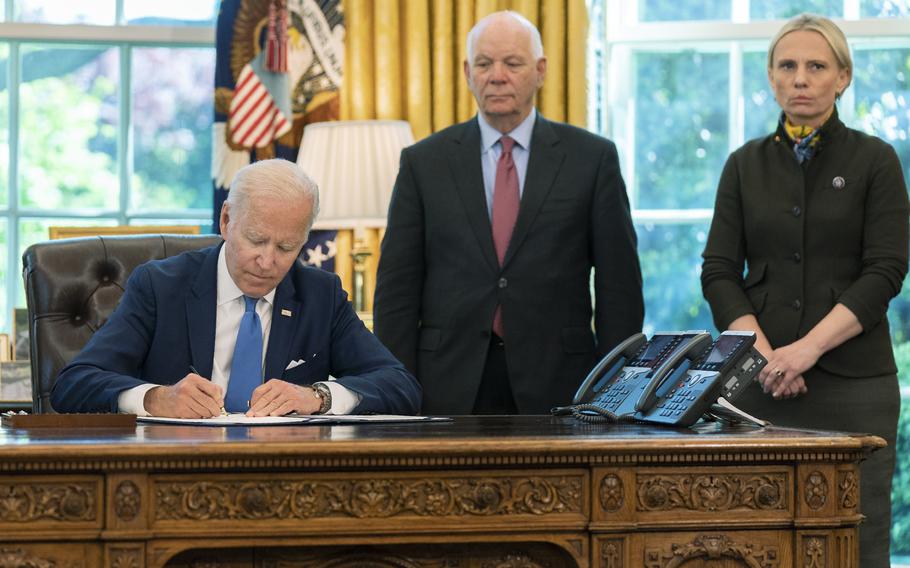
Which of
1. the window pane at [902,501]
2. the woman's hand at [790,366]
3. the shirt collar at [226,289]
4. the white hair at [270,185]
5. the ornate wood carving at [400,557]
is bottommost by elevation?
the window pane at [902,501]

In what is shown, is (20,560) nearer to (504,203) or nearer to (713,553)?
(713,553)

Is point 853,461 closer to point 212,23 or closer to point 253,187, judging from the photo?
point 253,187

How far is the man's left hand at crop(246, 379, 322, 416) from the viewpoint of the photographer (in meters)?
2.39

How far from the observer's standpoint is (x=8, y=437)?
1.92 m

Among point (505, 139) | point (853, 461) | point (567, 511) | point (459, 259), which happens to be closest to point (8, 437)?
point (567, 511)

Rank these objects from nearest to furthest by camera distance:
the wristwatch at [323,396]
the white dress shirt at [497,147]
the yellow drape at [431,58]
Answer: the wristwatch at [323,396] → the white dress shirt at [497,147] → the yellow drape at [431,58]

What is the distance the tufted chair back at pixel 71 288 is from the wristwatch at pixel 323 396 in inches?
29.6

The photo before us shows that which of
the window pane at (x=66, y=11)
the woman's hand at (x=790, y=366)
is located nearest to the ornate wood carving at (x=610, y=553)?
the woman's hand at (x=790, y=366)

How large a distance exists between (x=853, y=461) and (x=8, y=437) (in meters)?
1.30

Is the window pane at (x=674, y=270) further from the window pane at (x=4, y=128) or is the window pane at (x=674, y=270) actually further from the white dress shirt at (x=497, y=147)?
the window pane at (x=4, y=128)

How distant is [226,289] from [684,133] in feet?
9.64

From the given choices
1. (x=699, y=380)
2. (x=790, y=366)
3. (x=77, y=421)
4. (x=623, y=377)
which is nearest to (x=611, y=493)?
(x=699, y=380)

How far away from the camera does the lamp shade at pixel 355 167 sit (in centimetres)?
436

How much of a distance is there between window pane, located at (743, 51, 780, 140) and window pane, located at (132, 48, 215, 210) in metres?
2.21
